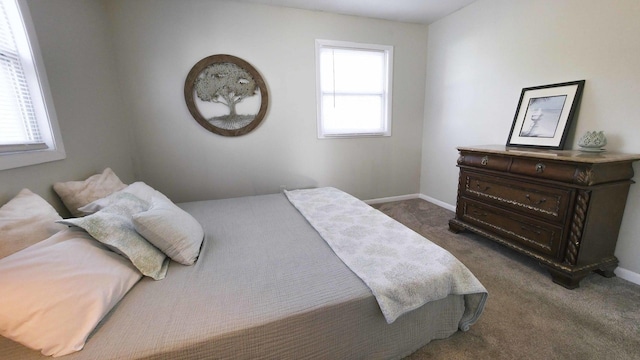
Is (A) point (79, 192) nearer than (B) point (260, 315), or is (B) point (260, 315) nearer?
(B) point (260, 315)

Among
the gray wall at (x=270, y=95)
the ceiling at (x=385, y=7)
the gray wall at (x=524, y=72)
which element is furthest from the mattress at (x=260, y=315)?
the ceiling at (x=385, y=7)

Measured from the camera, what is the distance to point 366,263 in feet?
4.34

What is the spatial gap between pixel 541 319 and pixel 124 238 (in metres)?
2.44

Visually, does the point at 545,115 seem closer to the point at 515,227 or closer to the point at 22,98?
the point at 515,227

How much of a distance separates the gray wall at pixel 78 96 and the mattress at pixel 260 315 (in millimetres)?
935

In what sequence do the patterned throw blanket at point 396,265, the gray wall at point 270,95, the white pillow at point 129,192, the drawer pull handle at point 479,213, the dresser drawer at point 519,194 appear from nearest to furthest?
the patterned throw blanket at point 396,265 < the white pillow at point 129,192 < the dresser drawer at point 519,194 < the drawer pull handle at point 479,213 < the gray wall at point 270,95

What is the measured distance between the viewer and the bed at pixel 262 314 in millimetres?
894

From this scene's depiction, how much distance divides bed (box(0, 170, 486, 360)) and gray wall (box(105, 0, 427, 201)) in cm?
175

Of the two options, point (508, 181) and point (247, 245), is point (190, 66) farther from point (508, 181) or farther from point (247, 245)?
point (508, 181)

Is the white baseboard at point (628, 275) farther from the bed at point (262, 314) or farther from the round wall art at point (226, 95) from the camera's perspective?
the round wall art at point (226, 95)

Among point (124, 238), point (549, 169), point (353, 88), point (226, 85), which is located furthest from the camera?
point (353, 88)

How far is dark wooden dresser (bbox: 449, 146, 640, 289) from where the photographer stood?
1713 millimetres

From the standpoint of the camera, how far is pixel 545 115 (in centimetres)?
228

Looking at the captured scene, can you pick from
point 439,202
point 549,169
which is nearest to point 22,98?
point 549,169
